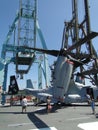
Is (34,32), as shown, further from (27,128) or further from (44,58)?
(27,128)

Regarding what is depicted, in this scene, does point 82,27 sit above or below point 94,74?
above

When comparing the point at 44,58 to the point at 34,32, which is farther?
the point at 44,58

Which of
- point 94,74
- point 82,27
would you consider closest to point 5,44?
point 82,27

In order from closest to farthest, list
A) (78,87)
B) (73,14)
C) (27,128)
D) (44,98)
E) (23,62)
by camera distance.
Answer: (27,128), (44,98), (78,87), (23,62), (73,14)

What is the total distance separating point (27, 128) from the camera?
12.6 m

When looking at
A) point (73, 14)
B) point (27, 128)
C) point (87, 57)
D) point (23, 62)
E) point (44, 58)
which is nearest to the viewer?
point (27, 128)

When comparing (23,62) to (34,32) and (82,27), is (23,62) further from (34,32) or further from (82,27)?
(82,27)

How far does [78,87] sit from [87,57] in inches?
570

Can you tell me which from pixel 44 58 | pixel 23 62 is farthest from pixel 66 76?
pixel 44 58

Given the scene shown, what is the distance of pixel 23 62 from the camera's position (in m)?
47.6

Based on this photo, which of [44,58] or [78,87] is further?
[44,58]

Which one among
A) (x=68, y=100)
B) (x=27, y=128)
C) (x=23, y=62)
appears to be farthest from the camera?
(x=23, y=62)

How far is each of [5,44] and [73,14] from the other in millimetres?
19127

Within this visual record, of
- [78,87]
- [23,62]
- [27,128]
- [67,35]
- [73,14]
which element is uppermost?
[73,14]
